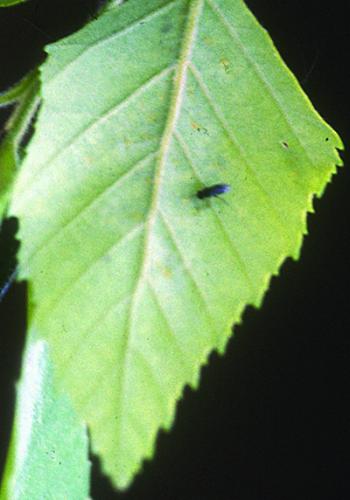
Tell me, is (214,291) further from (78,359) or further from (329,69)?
(329,69)

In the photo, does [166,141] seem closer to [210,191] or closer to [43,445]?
[210,191]

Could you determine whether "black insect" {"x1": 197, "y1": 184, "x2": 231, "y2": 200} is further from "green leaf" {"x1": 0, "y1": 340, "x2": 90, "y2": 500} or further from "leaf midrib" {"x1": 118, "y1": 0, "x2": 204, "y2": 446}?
"green leaf" {"x1": 0, "y1": 340, "x2": 90, "y2": 500}

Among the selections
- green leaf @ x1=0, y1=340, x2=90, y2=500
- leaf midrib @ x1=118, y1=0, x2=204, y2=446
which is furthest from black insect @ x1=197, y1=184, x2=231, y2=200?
green leaf @ x1=0, y1=340, x2=90, y2=500

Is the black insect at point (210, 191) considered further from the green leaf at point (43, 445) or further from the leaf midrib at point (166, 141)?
the green leaf at point (43, 445)

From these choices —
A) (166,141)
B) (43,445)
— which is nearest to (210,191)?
(166,141)

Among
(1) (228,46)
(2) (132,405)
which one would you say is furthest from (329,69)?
(2) (132,405)

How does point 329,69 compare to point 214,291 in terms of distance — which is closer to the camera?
point 214,291
